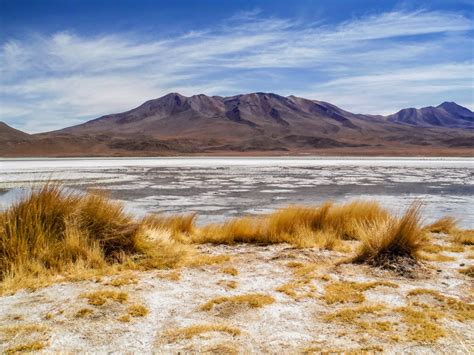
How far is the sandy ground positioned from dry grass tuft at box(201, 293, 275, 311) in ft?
0.24

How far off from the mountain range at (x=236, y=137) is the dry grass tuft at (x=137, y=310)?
189 feet

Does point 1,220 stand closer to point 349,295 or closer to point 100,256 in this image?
point 100,256

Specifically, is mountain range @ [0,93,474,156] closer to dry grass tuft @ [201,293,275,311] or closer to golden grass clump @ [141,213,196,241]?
golden grass clump @ [141,213,196,241]

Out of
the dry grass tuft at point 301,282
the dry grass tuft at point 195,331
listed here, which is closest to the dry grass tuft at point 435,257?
the dry grass tuft at point 301,282

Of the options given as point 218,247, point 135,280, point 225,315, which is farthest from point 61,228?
point 225,315

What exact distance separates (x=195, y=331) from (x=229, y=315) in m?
0.51

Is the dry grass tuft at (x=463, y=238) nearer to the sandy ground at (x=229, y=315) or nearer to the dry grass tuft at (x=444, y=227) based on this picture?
the dry grass tuft at (x=444, y=227)

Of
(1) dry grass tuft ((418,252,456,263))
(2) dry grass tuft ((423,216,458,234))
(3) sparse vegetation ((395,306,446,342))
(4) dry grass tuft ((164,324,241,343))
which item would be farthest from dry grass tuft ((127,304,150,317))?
(2) dry grass tuft ((423,216,458,234))

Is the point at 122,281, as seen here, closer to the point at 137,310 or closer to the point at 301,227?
the point at 137,310

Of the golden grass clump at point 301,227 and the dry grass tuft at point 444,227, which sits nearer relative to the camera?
the golden grass clump at point 301,227

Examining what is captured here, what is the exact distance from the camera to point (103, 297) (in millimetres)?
4480

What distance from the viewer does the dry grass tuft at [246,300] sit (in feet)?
14.4

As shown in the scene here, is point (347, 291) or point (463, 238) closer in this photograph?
point (347, 291)

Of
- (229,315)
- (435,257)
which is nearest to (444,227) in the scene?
(435,257)
